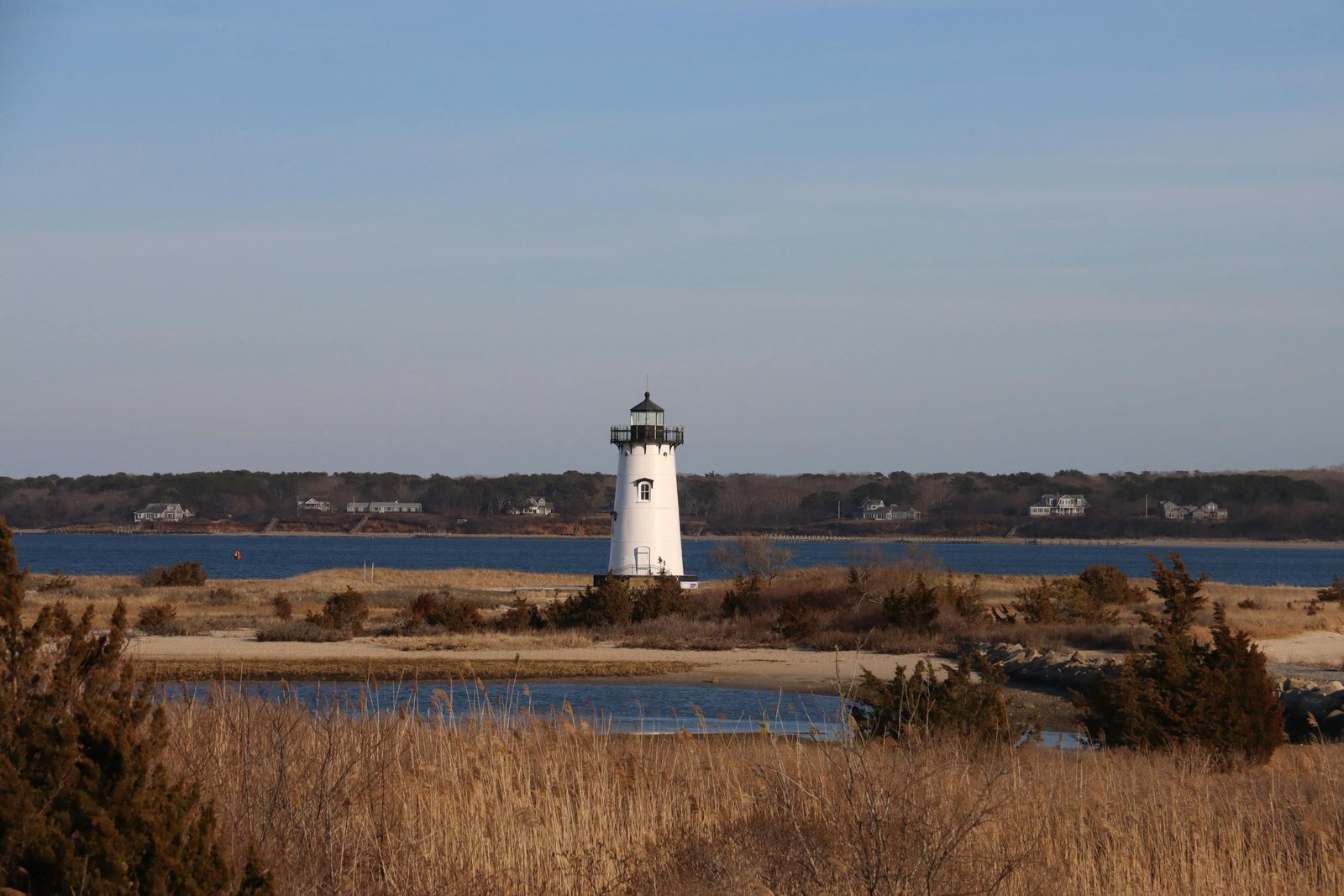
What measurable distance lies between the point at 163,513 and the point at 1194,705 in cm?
18548

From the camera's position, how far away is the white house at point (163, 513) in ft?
603

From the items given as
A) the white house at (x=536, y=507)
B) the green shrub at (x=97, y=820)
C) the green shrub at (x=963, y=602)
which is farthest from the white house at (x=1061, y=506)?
the green shrub at (x=97, y=820)

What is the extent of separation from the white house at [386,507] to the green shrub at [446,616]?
159096mm

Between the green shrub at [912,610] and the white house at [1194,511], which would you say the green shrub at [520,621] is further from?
the white house at [1194,511]

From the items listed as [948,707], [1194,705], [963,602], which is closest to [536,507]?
[963,602]

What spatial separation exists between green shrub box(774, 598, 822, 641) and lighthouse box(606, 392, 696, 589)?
46.4 ft

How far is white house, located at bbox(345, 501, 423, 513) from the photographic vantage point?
7628 inches

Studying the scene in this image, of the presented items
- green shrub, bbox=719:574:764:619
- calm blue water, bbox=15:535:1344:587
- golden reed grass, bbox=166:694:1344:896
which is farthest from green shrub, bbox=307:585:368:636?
calm blue water, bbox=15:535:1344:587

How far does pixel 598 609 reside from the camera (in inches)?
1490

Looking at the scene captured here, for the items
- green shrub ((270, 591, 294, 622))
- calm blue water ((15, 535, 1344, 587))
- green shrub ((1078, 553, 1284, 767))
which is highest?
green shrub ((1078, 553, 1284, 767))

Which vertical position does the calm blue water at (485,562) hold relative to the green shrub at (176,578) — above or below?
below

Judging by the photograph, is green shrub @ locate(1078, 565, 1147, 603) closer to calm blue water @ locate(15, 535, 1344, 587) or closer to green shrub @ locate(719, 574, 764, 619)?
green shrub @ locate(719, 574, 764, 619)

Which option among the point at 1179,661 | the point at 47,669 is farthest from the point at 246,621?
the point at 47,669

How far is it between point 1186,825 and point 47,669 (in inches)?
249
